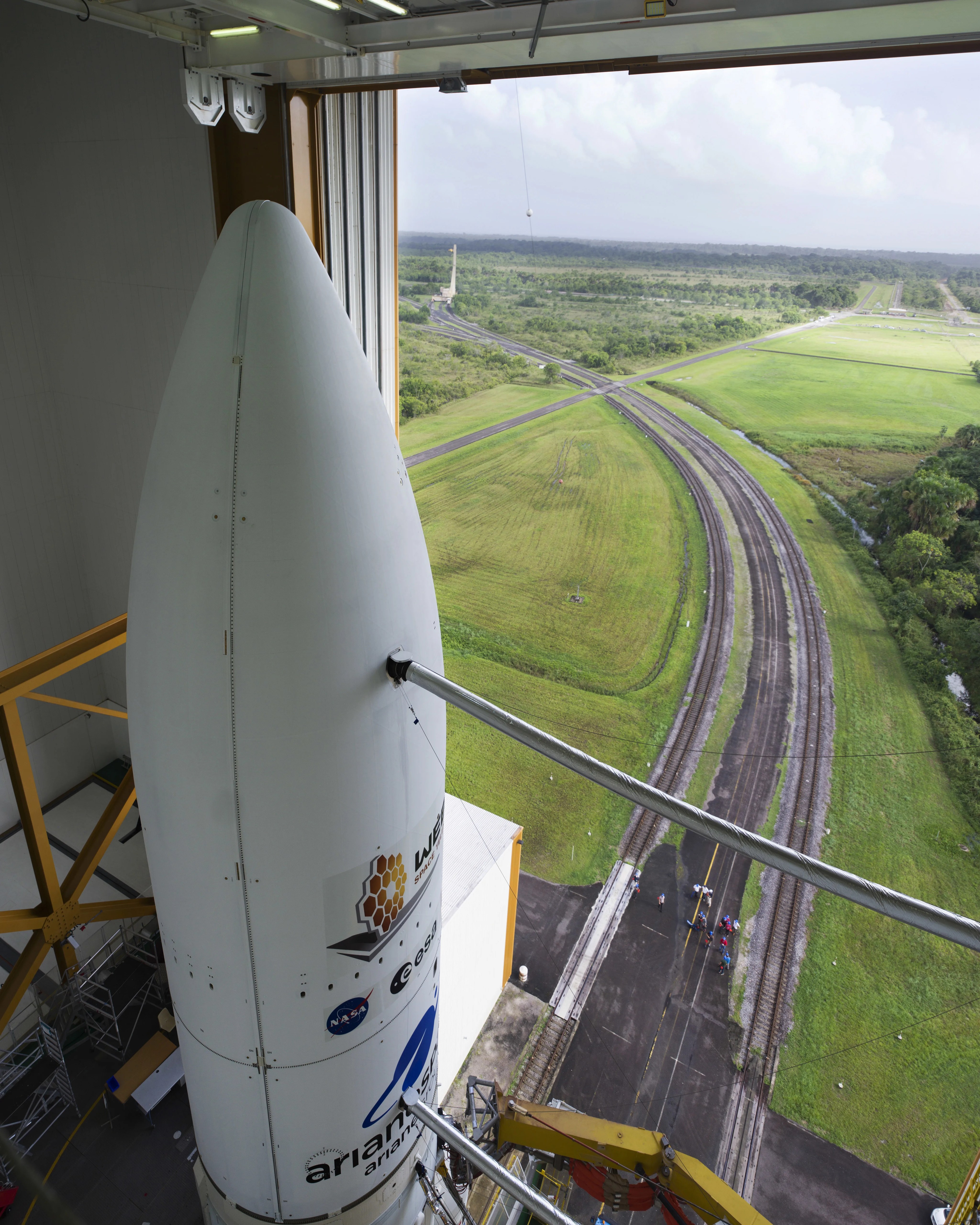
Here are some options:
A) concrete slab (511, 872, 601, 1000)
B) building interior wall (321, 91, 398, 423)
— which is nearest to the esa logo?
building interior wall (321, 91, 398, 423)

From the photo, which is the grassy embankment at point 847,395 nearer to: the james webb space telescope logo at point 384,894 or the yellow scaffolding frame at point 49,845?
the james webb space telescope logo at point 384,894

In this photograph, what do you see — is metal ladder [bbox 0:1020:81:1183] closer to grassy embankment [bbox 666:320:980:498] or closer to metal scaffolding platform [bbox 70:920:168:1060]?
metal scaffolding platform [bbox 70:920:168:1060]

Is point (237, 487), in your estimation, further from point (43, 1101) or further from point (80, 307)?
point (43, 1101)

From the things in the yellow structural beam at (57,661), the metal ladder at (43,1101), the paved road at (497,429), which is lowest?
the metal ladder at (43,1101)

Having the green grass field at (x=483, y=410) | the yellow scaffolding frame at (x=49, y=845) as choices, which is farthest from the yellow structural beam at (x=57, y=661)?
the green grass field at (x=483, y=410)

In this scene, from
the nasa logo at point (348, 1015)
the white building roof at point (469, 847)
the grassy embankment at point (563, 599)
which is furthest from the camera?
the grassy embankment at point (563, 599)

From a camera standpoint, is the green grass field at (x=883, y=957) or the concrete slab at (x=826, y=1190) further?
the green grass field at (x=883, y=957)
